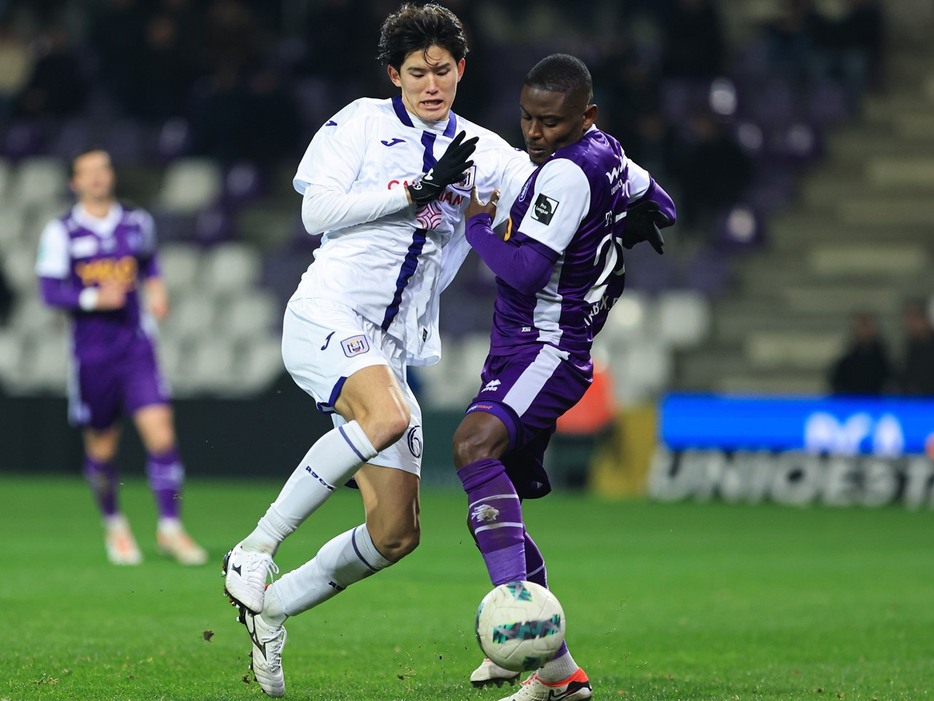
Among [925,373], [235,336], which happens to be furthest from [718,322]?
[235,336]

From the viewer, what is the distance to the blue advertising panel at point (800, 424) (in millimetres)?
15047

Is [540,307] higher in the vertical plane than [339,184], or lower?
lower

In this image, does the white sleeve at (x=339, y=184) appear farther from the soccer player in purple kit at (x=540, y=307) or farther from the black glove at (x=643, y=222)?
the black glove at (x=643, y=222)

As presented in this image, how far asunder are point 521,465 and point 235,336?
13.5 meters

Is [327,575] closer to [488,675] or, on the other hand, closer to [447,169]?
[488,675]

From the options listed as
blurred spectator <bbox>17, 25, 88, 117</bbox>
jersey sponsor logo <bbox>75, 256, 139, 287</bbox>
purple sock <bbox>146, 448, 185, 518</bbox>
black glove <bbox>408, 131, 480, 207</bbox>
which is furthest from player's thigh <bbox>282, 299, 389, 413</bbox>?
blurred spectator <bbox>17, 25, 88, 117</bbox>

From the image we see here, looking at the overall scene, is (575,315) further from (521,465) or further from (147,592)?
(147,592)

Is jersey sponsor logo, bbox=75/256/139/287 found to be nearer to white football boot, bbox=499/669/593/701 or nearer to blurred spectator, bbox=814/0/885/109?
white football boot, bbox=499/669/593/701

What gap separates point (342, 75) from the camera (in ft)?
64.4

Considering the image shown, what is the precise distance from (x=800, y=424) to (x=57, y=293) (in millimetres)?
7708

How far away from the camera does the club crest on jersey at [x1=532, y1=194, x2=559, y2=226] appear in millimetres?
5383

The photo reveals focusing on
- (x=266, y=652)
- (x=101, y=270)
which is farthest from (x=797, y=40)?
(x=266, y=652)

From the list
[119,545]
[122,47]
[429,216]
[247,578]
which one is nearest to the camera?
[247,578]

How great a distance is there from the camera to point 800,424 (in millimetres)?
15367
